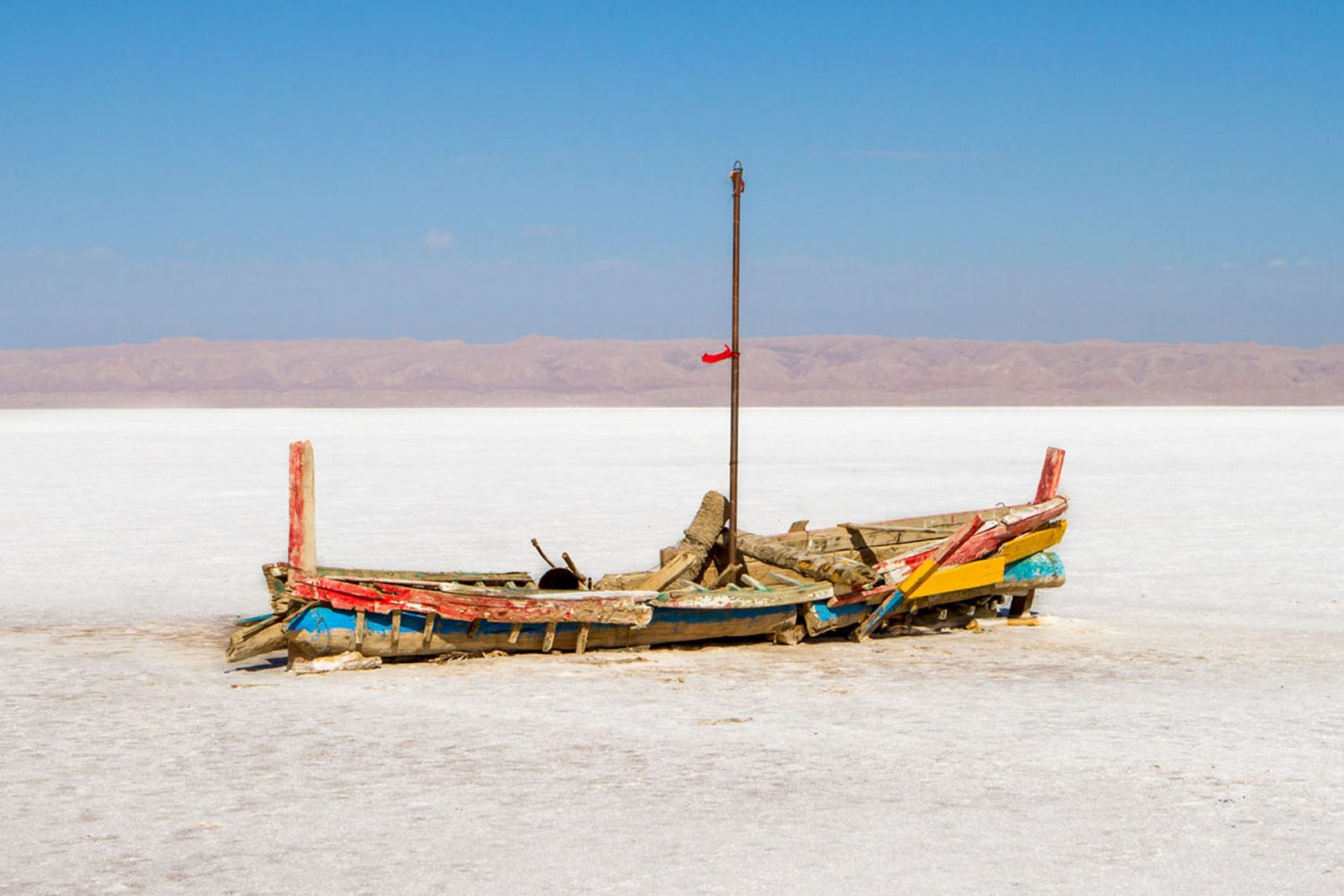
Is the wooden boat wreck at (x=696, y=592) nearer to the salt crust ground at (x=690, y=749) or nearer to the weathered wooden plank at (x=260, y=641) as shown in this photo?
the weathered wooden plank at (x=260, y=641)

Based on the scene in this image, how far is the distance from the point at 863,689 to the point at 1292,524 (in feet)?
35.2

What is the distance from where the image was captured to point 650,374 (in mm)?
157000

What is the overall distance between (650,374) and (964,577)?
146987 mm

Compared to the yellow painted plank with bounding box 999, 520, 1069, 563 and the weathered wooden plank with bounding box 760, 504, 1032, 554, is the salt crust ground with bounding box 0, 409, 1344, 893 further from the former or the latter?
the weathered wooden plank with bounding box 760, 504, 1032, 554

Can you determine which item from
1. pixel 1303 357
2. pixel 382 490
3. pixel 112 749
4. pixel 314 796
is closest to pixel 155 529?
pixel 382 490

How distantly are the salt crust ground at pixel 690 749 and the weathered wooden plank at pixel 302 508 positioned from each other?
843 millimetres

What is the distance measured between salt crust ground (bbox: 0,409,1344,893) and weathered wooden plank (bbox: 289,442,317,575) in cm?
84

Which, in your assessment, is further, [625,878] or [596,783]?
[596,783]

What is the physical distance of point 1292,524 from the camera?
17469 millimetres

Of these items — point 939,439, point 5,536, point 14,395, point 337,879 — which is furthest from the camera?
point 14,395

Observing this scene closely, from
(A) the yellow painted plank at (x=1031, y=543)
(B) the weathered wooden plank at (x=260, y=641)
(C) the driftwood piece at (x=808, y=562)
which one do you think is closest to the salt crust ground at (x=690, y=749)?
(B) the weathered wooden plank at (x=260, y=641)

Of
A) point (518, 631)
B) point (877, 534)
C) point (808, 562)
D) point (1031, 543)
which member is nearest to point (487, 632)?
point (518, 631)

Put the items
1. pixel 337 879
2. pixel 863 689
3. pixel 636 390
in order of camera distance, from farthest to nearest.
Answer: pixel 636 390 < pixel 863 689 < pixel 337 879

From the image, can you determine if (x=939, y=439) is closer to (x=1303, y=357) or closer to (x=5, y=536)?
(x=5, y=536)
